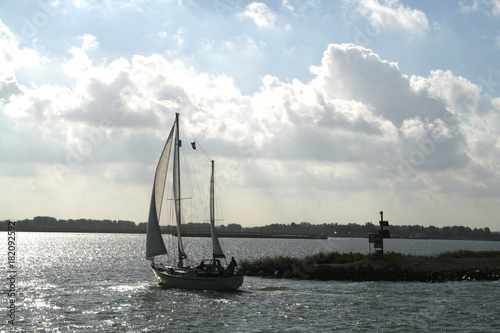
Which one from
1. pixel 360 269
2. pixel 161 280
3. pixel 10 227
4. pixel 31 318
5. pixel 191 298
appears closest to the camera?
pixel 10 227

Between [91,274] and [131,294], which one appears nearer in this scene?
[131,294]

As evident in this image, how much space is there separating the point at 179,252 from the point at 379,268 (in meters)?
18.9

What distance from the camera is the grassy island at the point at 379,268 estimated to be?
48.1 m

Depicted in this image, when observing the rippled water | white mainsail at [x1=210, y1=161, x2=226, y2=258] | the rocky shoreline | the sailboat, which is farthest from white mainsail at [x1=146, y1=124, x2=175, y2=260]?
the rocky shoreline

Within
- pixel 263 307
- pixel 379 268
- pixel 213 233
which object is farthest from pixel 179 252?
pixel 379 268

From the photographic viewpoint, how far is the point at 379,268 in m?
49.3

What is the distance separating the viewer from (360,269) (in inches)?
A: 1925

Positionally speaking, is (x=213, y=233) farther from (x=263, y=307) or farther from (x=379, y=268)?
(x=379, y=268)

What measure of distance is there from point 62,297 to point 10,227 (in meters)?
11.9

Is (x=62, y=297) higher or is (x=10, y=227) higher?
(x=10, y=227)

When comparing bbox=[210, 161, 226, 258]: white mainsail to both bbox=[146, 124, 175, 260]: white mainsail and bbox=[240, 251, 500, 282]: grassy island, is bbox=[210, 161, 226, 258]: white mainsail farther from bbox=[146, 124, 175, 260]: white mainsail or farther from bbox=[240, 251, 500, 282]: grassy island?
bbox=[240, 251, 500, 282]: grassy island

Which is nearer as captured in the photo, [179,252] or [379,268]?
[179,252]

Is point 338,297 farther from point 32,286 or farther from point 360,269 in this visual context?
point 32,286

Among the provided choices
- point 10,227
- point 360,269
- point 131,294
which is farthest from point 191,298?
point 360,269
